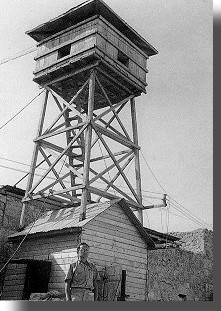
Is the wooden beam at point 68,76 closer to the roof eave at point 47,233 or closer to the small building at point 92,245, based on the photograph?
the small building at point 92,245

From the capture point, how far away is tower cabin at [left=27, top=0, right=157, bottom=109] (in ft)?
39.1

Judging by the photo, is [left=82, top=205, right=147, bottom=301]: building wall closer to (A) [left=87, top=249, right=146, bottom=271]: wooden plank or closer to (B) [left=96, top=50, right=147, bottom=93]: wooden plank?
(A) [left=87, top=249, right=146, bottom=271]: wooden plank

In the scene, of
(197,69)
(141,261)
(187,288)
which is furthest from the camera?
(187,288)

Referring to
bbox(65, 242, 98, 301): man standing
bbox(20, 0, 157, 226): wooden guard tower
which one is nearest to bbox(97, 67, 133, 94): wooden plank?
bbox(20, 0, 157, 226): wooden guard tower

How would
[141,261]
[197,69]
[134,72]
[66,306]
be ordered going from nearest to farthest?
1. [66,306]
2. [197,69]
3. [141,261]
4. [134,72]

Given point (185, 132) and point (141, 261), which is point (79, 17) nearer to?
point (185, 132)

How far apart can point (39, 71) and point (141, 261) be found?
6772 mm

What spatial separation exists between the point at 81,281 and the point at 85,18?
27.7 ft

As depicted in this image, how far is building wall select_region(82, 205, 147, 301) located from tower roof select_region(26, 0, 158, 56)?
5651 mm

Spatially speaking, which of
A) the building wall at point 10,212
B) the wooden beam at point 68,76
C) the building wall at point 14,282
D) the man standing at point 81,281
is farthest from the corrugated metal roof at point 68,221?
the wooden beam at point 68,76

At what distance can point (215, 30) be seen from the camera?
6.73 meters

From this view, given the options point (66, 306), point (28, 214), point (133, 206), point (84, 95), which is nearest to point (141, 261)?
point (133, 206)

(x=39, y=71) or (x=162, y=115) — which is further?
(x=39, y=71)

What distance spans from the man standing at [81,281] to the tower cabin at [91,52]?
264 inches
